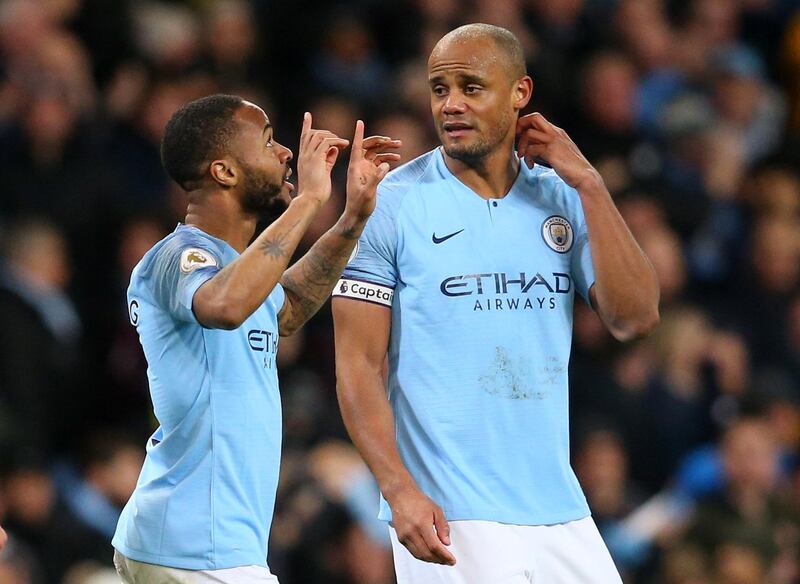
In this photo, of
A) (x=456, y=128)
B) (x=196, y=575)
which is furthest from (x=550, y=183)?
(x=196, y=575)

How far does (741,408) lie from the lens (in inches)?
376

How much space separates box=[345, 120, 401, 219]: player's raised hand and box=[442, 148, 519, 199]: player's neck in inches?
13.5

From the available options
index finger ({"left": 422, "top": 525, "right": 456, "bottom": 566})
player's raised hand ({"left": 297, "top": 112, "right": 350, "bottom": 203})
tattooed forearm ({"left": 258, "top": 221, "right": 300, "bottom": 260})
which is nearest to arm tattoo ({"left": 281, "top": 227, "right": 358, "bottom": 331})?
player's raised hand ({"left": 297, "top": 112, "right": 350, "bottom": 203})

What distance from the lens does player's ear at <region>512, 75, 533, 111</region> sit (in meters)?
5.17

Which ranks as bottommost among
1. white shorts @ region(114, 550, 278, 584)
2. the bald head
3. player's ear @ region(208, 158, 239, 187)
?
white shorts @ region(114, 550, 278, 584)

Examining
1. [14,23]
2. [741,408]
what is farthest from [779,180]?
[14,23]

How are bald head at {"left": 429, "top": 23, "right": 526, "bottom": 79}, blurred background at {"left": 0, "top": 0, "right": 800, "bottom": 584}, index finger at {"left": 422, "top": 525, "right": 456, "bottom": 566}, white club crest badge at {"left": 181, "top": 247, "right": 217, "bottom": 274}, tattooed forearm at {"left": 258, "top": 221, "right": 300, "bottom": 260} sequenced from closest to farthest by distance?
tattooed forearm at {"left": 258, "top": 221, "right": 300, "bottom": 260}, white club crest badge at {"left": 181, "top": 247, "right": 217, "bottom": 274}, index finger at {"left": 422, "top": 525, "right": 456, "bottom": 566}, bald head at {"left": 429, "top": 23, "right": 526, "bottom": 79}, blurred background at {"left": 0, "top": 0, "right": 800, "bottom": 584}

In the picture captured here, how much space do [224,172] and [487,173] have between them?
886 millimetres

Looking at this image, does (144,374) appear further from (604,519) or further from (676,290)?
(676,290)

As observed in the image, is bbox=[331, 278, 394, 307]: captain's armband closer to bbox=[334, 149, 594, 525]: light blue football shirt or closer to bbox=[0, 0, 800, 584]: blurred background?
bbox=[334, 149, 594, 525]: light blue football shirt

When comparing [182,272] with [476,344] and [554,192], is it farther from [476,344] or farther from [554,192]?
[554,192]

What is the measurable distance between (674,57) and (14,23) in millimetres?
5139

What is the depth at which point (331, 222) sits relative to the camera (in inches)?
360

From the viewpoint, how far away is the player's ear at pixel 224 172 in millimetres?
4785
